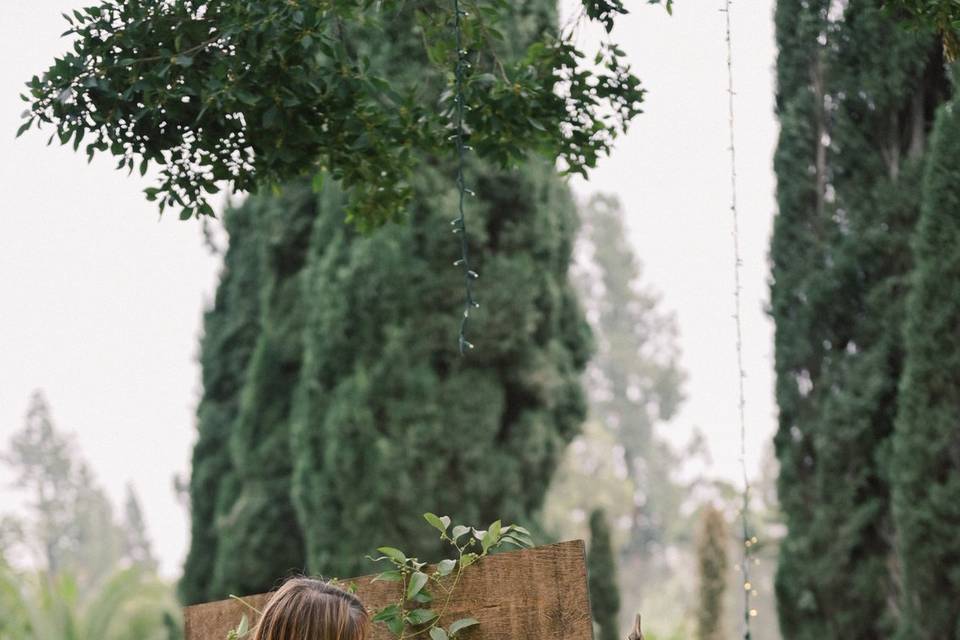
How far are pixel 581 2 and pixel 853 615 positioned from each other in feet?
17.7

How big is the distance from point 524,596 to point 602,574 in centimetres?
1060

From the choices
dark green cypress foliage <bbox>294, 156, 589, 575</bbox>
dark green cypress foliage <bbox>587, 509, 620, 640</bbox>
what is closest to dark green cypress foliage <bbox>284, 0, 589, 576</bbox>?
dark green cypress foliage <bbox>294, 156, 589, 575</bbox>

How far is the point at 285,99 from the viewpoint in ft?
10.6

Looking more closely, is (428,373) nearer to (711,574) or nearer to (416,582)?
(416,582)

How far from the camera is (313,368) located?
9203 mm

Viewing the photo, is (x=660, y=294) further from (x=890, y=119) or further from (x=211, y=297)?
(x=890, y=119)

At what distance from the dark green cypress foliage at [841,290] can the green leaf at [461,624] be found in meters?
5.67

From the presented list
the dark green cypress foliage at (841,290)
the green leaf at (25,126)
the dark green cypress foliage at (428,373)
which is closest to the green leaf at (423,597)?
the green leaf at (25,126)

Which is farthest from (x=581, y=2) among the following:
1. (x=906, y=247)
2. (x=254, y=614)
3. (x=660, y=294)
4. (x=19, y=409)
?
(x=19, y=409)

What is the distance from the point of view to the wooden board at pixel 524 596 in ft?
7.00

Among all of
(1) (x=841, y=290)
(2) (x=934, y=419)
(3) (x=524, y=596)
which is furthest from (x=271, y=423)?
(3) (x=524, y=596)

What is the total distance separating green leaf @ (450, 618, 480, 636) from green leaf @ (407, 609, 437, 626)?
6cm

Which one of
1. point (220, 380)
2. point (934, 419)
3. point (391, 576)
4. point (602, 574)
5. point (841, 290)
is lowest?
point (391, 576)

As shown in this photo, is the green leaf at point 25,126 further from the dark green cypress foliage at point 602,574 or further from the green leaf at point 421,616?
the dark green cypress foliage at point 602,574
